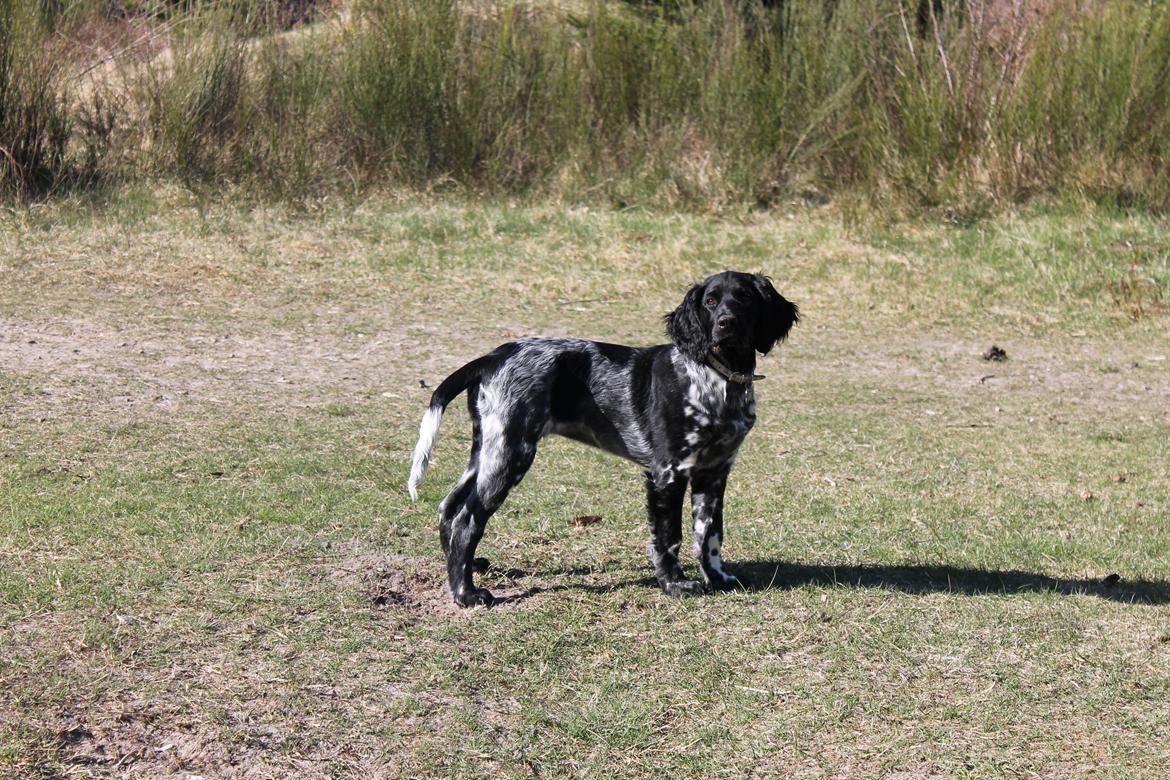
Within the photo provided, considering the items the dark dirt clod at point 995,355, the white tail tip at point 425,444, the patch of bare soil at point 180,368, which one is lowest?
the patch of bare soil at point 180,368

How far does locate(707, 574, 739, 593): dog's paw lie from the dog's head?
3.01ft

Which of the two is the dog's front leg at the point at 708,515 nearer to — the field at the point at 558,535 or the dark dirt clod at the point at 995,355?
the field at the point at 558,535

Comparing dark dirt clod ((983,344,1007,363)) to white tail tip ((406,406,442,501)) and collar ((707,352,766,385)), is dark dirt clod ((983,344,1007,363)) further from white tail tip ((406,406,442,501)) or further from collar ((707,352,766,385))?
white tail tip ((406,406,442,501))

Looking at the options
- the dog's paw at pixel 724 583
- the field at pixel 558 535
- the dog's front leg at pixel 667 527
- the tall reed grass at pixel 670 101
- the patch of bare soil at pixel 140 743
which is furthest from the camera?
the tall reed grass at pixel 670 101

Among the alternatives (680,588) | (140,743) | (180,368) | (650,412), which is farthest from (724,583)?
(180,368)

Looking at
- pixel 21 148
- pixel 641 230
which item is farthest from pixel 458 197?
pixel 21 148

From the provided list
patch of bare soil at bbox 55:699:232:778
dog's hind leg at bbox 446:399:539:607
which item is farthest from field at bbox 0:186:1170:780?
dog's hind leg at bbox 446:399:539:607

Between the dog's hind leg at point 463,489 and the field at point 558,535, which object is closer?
the field at point 558,535

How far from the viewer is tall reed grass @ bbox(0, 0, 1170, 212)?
44.5ft

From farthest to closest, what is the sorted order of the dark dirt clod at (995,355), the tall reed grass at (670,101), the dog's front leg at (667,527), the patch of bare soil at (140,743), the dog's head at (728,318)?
1. the tall reed grass at (670,101)
2. the dark dirt clod at (995,355)
3. the dog's front leg at (667,527)
4. the dog's head at (728,318)
5. the patch of bare soil at (140,743)

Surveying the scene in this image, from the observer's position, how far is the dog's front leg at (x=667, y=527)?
5461mm

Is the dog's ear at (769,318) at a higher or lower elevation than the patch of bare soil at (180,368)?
higher

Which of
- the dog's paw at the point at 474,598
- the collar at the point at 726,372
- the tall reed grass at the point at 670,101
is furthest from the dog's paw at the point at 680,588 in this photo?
the tall reed grass at the point at 670,101

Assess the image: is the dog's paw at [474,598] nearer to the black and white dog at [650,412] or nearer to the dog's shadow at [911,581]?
the black and white dog at [650,412]
